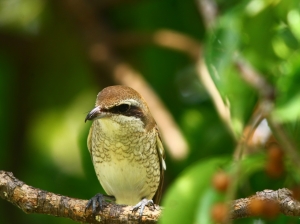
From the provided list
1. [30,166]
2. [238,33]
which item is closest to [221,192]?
[238,33]

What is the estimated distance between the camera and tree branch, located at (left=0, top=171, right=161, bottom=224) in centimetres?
331

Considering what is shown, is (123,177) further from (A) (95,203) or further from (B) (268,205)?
(B) (268,205)

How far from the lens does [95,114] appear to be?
385cm

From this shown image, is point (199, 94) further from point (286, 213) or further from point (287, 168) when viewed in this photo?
point (287, 168)

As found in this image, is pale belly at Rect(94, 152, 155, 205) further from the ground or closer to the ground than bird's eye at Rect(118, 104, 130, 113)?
closer to the ground

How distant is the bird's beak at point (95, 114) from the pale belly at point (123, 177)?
0.48 metres

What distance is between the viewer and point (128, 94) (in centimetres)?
407

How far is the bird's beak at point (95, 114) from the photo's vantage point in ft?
12.5

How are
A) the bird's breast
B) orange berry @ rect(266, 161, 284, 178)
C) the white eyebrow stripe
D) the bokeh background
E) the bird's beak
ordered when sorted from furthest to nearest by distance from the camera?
the bokeh background → the bird's breast → the white eyebrow stripe → the bird's beak → orange berry @ rect(266, 161, 284, 178)

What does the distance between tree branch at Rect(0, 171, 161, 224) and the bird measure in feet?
2.34

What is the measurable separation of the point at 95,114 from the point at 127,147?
537mm

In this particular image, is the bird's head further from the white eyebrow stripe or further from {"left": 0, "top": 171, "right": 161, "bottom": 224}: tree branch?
{"left": 0, "top": 171, "right": 161, "bottom": 224}: tree branch

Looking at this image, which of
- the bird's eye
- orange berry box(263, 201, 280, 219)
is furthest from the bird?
orange berry box(263, 201, 280, 219)

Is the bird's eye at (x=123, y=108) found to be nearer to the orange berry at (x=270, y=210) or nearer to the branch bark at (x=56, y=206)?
the branch bark at (x=56, y=206)
